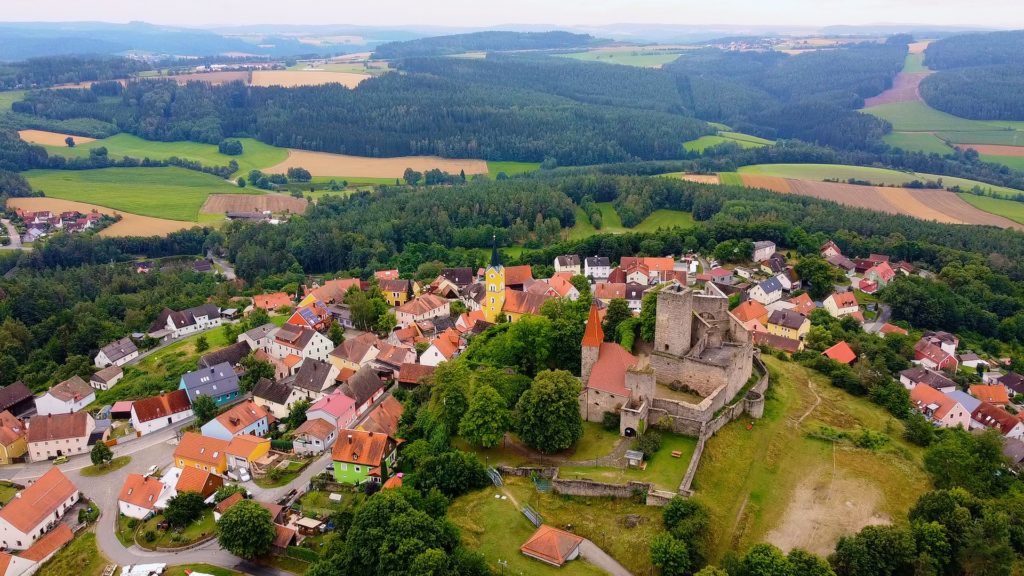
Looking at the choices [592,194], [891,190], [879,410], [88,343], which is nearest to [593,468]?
[879,410]

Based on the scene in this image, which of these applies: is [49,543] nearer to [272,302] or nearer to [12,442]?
[12,442]

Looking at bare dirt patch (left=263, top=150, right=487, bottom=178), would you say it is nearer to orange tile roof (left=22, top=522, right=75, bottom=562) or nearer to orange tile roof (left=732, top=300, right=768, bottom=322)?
orange tile roof (left=732, top=300, right=768, bottom=322)

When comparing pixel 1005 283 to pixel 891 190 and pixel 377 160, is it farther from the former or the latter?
pixel 377 160

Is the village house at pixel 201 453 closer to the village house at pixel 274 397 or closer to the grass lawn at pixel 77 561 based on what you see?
the grass lawn at pixel 77 561

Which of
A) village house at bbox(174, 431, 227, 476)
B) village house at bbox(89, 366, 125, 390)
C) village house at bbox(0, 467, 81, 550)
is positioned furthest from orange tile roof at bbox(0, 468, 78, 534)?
→ village house at bbox(89, 366, 125, 390)

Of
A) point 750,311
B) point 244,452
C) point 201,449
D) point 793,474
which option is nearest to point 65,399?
point 201,449

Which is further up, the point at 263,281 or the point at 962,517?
the point at 962,517
